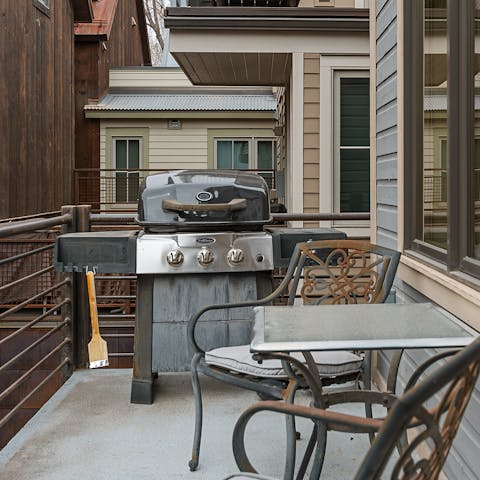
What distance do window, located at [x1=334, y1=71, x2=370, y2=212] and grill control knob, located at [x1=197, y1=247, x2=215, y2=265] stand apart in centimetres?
304

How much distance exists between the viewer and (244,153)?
15.3 m

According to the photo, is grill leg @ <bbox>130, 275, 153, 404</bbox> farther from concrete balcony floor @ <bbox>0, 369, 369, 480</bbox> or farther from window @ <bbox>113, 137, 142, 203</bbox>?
window @ <bbox>113, 137, 142, 203</bbox>

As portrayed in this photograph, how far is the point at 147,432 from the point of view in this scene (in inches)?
131

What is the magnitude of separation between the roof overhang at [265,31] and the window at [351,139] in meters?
0.31

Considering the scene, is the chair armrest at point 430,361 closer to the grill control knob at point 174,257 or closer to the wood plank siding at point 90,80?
the grill control knob at point 174,257

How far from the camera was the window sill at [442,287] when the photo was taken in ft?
6.95

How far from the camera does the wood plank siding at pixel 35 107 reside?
429 inches

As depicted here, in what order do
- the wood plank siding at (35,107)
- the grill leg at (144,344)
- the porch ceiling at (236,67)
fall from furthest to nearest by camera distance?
the wood plank siding at (35,107), the porch ceiling at (236,67), the grill leg at (144,344)

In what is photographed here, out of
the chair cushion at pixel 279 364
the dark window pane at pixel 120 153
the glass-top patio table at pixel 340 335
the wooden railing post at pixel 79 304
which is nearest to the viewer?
the glass-top patio table at pixel 340 335

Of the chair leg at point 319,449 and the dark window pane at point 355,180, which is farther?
the dark window pane at point 355,180

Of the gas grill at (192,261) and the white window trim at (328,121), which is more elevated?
the white window trim at (328,121)

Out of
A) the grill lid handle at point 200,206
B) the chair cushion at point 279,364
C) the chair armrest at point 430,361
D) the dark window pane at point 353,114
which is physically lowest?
the chair cushion at point 279,364

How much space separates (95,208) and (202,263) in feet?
36.0

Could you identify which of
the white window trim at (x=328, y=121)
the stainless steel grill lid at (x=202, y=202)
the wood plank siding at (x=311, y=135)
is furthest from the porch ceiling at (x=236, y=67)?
the stainless steel grill lid at (x=202, y=202)
